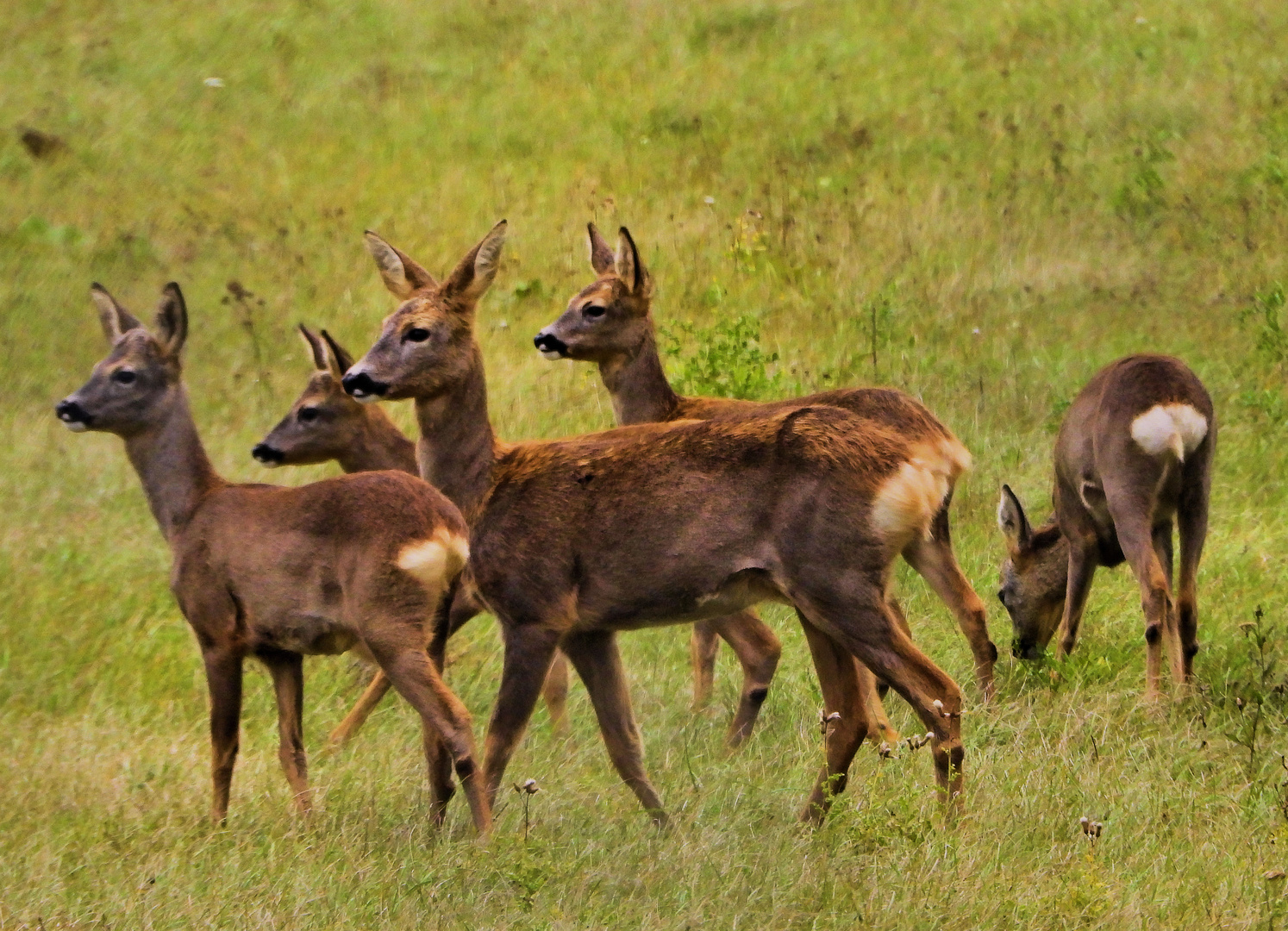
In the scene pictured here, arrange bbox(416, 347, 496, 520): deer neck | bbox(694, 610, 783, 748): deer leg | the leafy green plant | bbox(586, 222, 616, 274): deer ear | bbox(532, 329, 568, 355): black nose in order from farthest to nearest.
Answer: the leafy green plant
bbox(586, 222, 616, 274): deer ear
bbox(532, 329, 568, 355): black nose
bbox(694, 610, 783, 748): deer leg
bbox(416, 347, 496, 520): deer neck

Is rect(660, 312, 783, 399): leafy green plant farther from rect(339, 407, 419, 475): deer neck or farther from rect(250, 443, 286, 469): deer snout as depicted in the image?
rect(250, 443, 286, 469): deer snout

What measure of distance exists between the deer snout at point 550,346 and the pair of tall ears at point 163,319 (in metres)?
1.83

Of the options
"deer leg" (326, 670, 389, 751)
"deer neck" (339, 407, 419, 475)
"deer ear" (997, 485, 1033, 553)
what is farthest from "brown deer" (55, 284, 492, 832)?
"deer ear" (997, 485, 1033, 553)

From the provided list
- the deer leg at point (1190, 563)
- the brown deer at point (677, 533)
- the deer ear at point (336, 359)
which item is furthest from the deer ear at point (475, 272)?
the deer leg at point (1190, 563)

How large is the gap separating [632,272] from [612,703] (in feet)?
9.81

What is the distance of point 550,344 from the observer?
8.69 m

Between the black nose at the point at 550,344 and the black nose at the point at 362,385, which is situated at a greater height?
the black nose at the point at 362,385

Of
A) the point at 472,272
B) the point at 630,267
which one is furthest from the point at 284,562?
the point at 630,267

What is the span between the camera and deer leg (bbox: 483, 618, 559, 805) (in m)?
6.24

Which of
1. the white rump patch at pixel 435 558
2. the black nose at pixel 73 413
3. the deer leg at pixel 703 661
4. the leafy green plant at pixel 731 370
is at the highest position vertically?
the black nose at pixel 73 413

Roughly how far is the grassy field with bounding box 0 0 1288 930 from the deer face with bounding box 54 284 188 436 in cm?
140

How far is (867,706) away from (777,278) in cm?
643

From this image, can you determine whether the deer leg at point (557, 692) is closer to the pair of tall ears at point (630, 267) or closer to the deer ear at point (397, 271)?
the deer ear at point (397, 271)

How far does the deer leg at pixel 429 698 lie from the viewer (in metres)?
6.07
